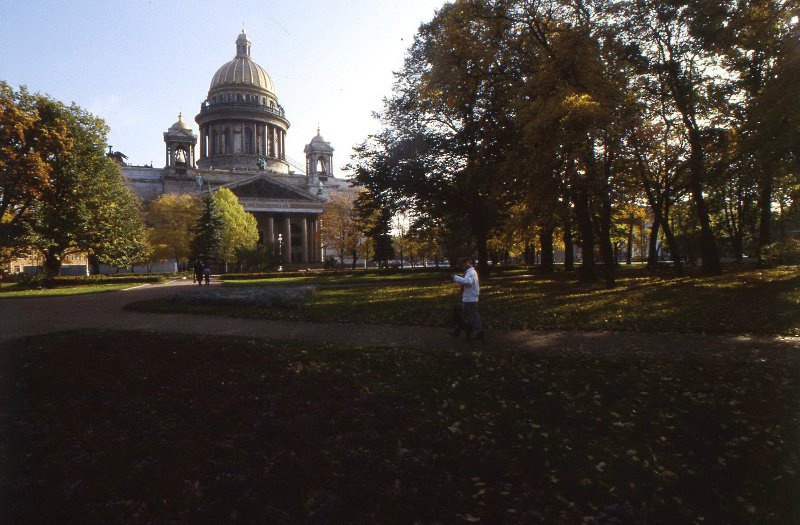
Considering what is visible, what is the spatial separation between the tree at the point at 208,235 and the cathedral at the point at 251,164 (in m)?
23.9

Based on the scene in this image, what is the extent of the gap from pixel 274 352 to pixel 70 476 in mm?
4226

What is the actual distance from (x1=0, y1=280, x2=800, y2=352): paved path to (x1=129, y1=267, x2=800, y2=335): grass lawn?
0.76 meters

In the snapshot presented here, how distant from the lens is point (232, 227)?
54.5 meters

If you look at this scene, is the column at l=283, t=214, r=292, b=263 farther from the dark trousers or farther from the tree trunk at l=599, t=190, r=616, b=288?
the dark trousers

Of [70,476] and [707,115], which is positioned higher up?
[707,115]

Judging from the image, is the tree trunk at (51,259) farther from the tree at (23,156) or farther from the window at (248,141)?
the window at (248,141)

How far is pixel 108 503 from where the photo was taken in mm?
3910

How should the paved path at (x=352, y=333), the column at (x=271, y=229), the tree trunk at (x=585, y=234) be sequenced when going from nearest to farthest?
the paved path at (x=352, y=333)
the tree trunk at (x=585, y=234)
the column at (x=271, y=229)

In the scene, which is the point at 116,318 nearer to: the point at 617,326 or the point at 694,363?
the point at 617,326

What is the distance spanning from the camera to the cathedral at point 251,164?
77500mm

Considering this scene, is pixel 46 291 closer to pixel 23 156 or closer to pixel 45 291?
pixel 45 291

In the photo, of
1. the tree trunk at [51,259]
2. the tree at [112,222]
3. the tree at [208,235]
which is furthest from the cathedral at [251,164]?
the tree trunk at [51,259]

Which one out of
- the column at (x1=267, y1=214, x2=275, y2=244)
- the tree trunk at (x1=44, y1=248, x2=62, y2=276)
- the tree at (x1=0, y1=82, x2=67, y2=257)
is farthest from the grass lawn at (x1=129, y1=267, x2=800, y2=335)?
the column at (x1=267, y1=214, x2=275, y2=244)

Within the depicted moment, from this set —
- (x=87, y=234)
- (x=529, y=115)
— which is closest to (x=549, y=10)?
(x=529, y=115)
